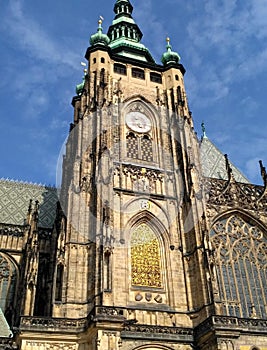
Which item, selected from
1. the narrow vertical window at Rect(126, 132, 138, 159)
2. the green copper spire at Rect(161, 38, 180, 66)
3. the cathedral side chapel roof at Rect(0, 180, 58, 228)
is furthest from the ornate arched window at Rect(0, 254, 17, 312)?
the green copper spire at Rect(161, 38, 180, 66)

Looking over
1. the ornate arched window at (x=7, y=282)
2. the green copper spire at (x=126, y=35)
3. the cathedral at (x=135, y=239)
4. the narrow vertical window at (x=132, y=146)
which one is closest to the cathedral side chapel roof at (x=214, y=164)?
the cathedral at (x=135, y=239)

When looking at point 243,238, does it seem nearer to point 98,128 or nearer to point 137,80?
point 98,128

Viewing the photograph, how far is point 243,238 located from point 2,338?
1265 centimetres

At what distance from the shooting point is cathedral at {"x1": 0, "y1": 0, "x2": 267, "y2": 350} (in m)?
18.0

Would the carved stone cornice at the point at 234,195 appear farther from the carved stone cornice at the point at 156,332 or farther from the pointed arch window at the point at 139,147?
the carved stone cornice at the point at 156,332

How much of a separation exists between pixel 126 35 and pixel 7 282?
2012cm

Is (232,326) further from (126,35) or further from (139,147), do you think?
(126,35)

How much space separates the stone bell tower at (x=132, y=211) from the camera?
728 inches

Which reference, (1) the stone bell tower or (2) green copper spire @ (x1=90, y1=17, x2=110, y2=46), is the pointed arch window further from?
(2) green copper spire @ (x1=90, y1=17, x2=110, y2=46)

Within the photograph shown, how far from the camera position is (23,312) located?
17938 mm

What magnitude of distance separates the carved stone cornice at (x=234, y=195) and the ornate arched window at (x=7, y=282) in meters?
11.0

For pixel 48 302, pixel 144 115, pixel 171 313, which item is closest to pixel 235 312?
pixel 171 313

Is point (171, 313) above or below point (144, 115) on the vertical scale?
below

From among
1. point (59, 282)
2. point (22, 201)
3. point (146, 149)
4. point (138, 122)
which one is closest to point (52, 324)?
point (59, 282)
